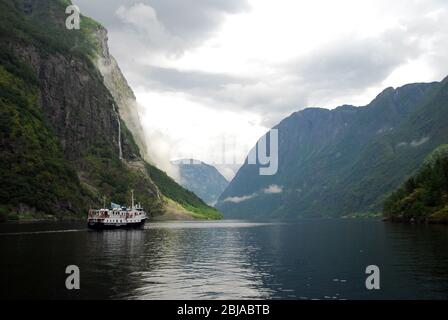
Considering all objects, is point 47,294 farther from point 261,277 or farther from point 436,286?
point 436,286

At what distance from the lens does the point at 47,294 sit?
50.9m
